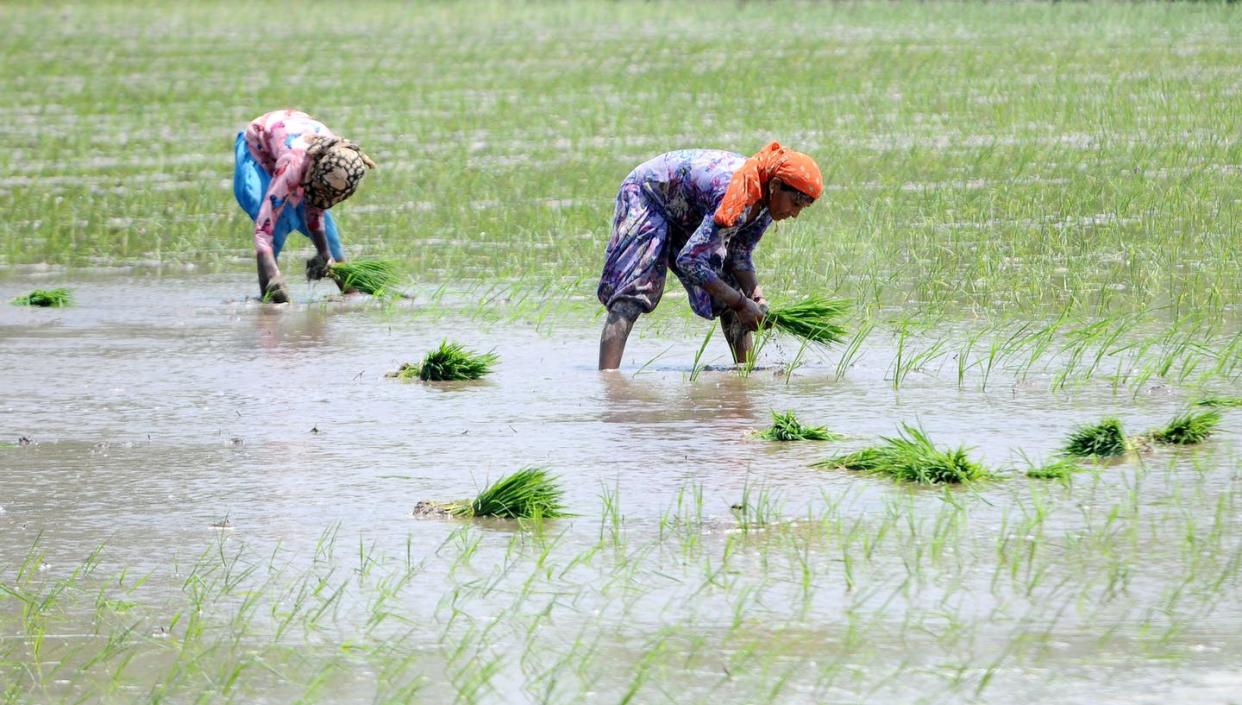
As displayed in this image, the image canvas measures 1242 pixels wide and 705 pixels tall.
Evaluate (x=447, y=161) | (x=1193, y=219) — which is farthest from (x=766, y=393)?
(x=447, y=161)

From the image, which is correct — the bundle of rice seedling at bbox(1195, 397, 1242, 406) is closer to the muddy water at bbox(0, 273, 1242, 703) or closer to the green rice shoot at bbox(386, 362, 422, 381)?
the muddy water at bbox(0, 273, 1242, 703)

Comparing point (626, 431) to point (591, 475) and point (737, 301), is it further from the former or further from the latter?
point (737, 301)

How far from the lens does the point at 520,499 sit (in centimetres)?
568

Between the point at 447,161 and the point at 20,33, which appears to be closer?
the point at 447,161

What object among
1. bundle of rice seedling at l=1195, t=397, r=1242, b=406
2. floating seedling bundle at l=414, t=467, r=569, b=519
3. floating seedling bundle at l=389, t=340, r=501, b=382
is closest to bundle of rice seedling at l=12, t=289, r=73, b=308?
floating seedling bundle at l=389, t=340, r=501, b=382

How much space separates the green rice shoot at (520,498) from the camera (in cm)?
568

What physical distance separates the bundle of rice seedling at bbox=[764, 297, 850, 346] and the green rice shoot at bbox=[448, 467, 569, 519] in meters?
2.78

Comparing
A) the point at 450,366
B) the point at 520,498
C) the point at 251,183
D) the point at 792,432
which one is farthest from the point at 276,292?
the point at 520,498

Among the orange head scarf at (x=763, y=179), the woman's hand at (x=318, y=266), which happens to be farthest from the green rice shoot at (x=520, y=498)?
the woman's hand at (x=318, y=266)

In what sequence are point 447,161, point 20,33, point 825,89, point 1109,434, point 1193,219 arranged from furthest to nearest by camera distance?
point 20,33 < point 825,89 < point 447,161 < point 1193,219 < point 1109,434

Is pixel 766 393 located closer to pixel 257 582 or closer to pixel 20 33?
pixel 257 582

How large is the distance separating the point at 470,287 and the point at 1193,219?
162 inches

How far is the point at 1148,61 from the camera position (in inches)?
824

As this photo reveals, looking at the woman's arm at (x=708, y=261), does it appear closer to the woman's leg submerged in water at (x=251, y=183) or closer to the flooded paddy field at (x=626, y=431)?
the flooded paddy field at (x=626, y=431)
